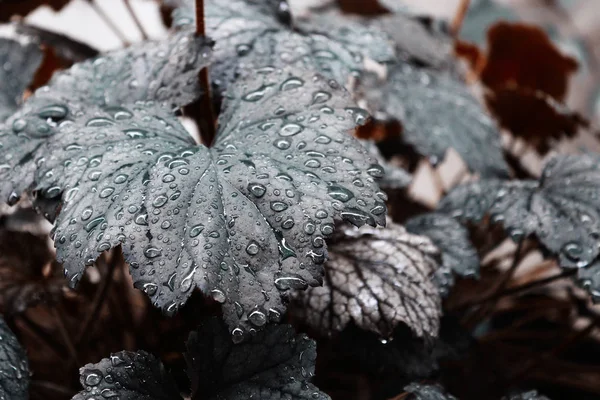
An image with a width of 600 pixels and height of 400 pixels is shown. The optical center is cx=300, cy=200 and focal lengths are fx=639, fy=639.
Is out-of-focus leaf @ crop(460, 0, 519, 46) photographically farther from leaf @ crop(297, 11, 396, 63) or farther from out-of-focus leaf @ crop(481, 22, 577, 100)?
leaf @ crop(297, 11, 396, 63)

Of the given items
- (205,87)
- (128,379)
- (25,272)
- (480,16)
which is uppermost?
(205,87)

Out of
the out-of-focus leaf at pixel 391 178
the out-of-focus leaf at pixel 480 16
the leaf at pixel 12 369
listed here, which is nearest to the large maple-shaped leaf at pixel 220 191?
the leaf at pixel 12 369

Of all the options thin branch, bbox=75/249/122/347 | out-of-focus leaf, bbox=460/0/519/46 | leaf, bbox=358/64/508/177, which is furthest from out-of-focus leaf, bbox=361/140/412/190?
out-of-focus leaf, bbox=460/0/519/46

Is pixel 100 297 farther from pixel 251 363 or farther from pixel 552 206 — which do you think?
pixel 552 206

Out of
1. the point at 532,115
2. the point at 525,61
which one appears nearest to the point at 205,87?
the point at 532,115

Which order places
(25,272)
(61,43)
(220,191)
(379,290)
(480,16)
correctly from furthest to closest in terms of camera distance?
1. (480,16)
2. (61,43)
3. (25,272)
4. (379,290)
5. (220,191)

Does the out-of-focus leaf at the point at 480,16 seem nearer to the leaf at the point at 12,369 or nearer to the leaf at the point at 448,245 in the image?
the leaf at the point at 448,245

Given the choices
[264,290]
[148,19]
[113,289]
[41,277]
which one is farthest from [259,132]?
[148,19]
